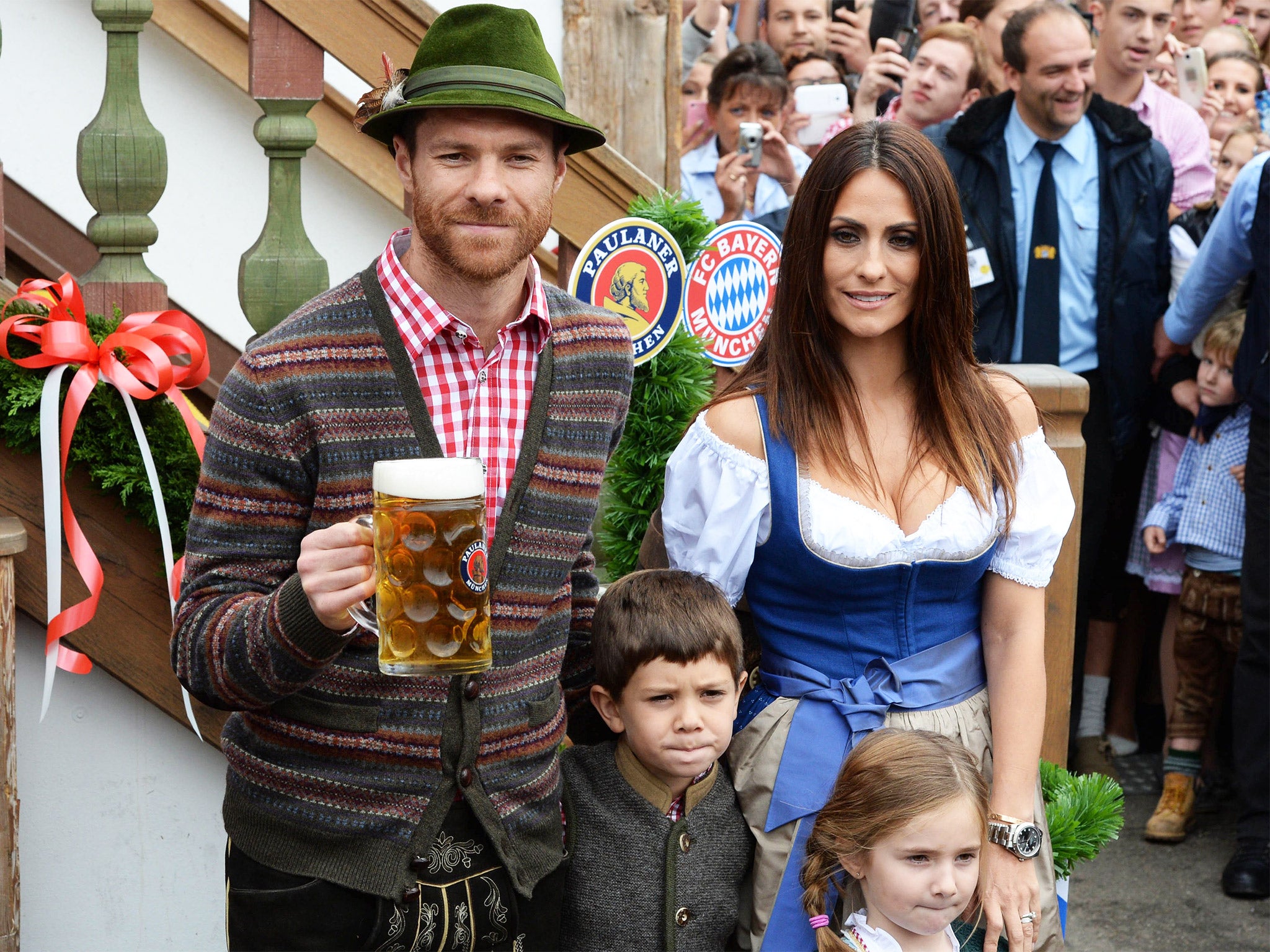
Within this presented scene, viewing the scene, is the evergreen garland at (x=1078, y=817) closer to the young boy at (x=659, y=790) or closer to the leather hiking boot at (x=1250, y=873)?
the young boy at (x=659, y=790)

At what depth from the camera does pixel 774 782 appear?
7.15ft

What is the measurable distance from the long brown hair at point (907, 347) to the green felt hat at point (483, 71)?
463 mm

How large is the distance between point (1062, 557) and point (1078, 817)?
581 mm

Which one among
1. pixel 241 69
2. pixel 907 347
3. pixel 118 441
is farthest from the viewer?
pixel 241 69

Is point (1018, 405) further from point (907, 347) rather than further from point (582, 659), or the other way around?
point (582, 659)

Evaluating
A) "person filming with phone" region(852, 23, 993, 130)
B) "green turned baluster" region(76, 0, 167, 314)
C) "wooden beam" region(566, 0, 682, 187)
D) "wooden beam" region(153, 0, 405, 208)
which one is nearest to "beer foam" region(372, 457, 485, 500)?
"green turned baluster" region(76, 0, 167, 314)

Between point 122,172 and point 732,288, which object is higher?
point 122,172

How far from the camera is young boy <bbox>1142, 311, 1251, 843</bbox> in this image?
170 inches

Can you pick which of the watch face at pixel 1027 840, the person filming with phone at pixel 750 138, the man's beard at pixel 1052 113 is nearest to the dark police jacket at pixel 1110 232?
the man's beard at pixel 1052 113

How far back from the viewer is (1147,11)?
4.80 m

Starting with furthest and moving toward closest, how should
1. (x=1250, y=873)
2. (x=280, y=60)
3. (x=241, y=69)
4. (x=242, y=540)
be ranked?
(x=241, y=69)
(x=1250, y=873)
(x=280, y=60)
(x=242, y=540)

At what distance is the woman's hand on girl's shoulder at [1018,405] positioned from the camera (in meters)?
2.37

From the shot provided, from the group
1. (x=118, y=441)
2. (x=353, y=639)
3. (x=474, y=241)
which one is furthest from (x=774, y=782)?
(x=118, y=441)

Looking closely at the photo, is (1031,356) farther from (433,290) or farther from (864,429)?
(433,290)
